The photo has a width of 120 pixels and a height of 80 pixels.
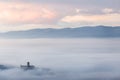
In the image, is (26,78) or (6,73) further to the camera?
(6,73)

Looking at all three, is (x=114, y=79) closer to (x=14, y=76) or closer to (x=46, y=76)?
(x=46, y=76)

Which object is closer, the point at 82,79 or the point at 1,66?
the point at 82,79

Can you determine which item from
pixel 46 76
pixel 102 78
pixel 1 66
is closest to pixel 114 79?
pixel 102 78

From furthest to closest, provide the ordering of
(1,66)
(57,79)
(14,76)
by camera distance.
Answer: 1. (1,66)
2. (14,76)
3. (57,79)

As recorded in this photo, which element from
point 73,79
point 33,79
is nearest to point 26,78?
point 33,79

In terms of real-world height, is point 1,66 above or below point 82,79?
above

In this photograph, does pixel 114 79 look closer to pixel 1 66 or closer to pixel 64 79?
pixel 64 79

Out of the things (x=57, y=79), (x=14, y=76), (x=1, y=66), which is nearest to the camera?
(x=57, y=79)

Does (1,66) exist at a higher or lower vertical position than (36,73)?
higher
